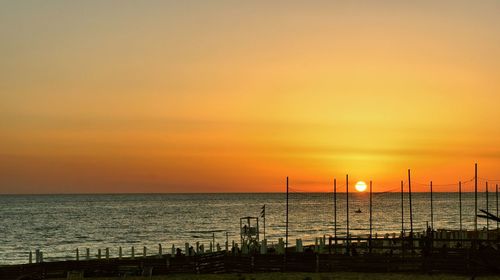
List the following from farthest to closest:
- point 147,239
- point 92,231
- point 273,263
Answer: point 92,231 → point 147,239 → point 273,263

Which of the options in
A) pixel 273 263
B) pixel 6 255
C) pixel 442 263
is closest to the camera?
pixel 442 263

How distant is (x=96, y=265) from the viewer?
123 feet

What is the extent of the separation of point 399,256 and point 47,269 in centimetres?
1748

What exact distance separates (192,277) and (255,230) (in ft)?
50.0

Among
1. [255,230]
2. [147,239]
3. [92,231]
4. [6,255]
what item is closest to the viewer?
[255,230]

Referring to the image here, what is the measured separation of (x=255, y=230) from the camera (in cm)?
5025

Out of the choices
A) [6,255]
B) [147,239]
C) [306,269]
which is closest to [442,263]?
[306,269]

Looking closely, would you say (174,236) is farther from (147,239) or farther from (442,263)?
(442,263)

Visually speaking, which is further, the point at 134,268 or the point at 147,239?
the point at 147,239

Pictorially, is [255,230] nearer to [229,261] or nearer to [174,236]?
[229,261]

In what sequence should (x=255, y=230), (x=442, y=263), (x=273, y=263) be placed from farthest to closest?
(x=255, y=230), (x=273, y=263), (x=442, y=263)

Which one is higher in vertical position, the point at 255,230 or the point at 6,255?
the point at 255,230

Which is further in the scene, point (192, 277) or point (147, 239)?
point (147, 239)

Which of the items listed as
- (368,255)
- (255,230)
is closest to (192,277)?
(368,255)
